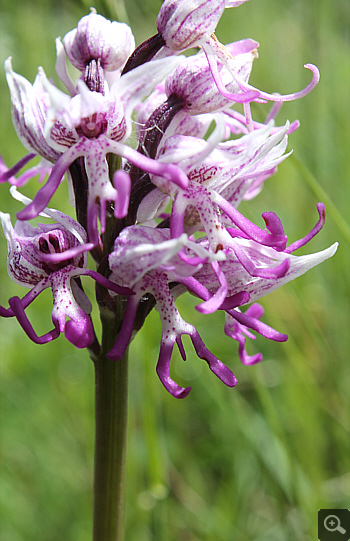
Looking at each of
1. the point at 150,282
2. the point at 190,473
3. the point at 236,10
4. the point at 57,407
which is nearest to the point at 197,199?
the point at 150,282

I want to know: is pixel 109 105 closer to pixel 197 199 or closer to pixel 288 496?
pixel 197 199

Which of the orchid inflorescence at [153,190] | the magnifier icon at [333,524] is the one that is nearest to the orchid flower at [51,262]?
the orchid inflorescence at [153,190]

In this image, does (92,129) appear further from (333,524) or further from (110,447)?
(333,524)

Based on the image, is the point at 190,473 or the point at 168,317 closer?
the point at 168,317

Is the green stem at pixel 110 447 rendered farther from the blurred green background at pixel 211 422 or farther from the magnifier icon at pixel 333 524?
the magnifier icon at pixel 333 524

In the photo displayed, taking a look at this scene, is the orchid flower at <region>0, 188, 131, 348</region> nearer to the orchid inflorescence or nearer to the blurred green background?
the orchid inflorescence

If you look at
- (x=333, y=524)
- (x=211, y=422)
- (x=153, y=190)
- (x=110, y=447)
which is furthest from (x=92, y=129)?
(x=211, y=422)

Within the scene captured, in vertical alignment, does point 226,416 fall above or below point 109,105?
below
